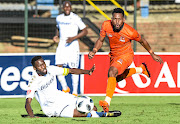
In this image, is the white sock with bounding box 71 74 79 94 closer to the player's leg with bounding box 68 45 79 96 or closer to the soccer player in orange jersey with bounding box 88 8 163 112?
the player's leg with bounding box 68 45 79 96

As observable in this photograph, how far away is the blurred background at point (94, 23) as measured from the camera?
51.8 feet

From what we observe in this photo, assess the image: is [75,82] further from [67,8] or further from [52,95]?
[52,95]

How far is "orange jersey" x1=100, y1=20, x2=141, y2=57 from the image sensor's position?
755cm

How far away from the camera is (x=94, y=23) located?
16.2 m

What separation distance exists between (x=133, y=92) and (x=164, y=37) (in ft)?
18.8

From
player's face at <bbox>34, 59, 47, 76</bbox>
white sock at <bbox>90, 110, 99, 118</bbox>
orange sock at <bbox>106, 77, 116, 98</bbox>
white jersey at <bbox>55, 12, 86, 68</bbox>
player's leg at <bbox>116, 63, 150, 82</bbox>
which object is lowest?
white sock at <bbox>90, 110, 99, 118</bbox>

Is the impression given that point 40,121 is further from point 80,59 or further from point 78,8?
point 78,8

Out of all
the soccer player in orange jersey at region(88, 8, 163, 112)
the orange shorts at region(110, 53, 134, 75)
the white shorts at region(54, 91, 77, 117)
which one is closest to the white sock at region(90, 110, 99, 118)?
the white shorts at region(54, 91, 77, 117)

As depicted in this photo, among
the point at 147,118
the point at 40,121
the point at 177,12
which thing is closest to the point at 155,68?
the point at 147,118

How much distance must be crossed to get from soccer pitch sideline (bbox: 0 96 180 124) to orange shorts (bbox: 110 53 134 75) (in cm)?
77

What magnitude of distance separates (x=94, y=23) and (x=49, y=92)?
31.1 feet

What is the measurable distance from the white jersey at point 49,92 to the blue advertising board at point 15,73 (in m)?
3.60

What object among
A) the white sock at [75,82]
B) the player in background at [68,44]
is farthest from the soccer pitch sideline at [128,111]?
the player in background at [68,44]

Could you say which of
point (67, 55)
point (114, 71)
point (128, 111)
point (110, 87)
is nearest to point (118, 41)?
point (114, 71)
